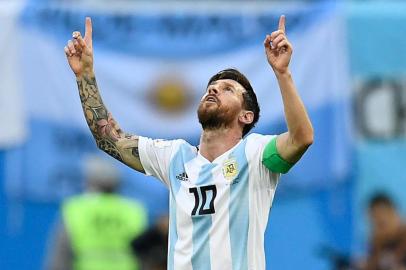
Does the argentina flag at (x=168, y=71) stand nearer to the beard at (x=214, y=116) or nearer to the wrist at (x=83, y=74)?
the wrist at (x=83, y=74)

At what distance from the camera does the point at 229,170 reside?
6.95m

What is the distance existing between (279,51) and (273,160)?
0.53m

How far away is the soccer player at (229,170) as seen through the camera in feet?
22.1

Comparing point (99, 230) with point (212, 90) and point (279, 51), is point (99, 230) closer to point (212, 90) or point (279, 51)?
point (212, 90)

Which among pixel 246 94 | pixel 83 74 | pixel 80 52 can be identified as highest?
pixel 80 52

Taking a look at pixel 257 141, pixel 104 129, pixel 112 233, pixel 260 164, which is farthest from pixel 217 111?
pixel 112 233

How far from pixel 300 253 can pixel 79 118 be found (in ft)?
8.49

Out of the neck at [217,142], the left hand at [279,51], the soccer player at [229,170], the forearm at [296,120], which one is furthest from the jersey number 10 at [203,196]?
the left hand at [279,51]

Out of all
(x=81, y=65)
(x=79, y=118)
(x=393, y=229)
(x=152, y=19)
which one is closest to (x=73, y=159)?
(x=79, y=118)

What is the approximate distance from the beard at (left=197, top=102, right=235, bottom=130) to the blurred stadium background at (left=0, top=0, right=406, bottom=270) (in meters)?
6.60

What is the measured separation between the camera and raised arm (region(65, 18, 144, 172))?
24.4 feet

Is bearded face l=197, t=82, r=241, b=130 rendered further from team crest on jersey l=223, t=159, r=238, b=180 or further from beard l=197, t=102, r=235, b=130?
team crest on jersey l=223, t=159, r=238, b=180

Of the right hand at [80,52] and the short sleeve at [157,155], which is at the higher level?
the right hand at [80,52]

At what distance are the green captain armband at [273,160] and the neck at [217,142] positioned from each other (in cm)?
25
